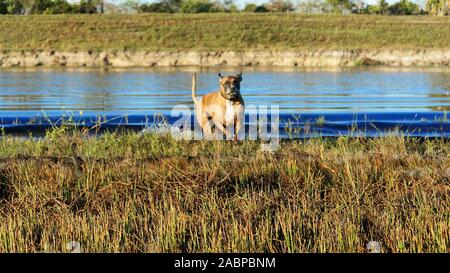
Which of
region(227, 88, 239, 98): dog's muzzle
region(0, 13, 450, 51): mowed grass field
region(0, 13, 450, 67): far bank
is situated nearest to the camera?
region(227, 88, 239, 98): dog's muzzle

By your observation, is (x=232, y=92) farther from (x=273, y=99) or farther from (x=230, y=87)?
(x=273, y=99)

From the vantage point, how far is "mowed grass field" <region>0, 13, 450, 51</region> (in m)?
51.8

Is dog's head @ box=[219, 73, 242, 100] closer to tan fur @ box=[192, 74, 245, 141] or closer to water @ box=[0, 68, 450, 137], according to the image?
tan fur @ box=[192, 74, 245, 141]

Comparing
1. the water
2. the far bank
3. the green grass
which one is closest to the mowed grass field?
the far bank

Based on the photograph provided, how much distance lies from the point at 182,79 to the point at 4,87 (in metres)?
7.57

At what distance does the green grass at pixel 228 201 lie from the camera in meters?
6.73

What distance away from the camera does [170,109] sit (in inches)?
804

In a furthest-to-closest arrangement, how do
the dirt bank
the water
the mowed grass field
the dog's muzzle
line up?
the mowed grass field
the dirt bank
the water
the dog's muzzle

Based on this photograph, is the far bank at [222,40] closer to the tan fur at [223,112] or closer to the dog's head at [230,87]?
the tan fur at [223,112]

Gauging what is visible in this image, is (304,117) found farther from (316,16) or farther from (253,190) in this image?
(316,16)

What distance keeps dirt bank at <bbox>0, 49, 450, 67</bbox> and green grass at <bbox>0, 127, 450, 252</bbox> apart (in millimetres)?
36912

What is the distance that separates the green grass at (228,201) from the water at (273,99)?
4.15 meters

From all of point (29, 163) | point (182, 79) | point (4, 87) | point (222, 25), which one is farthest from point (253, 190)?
point (222, 25)

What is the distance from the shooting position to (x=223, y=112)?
41.7 ft
